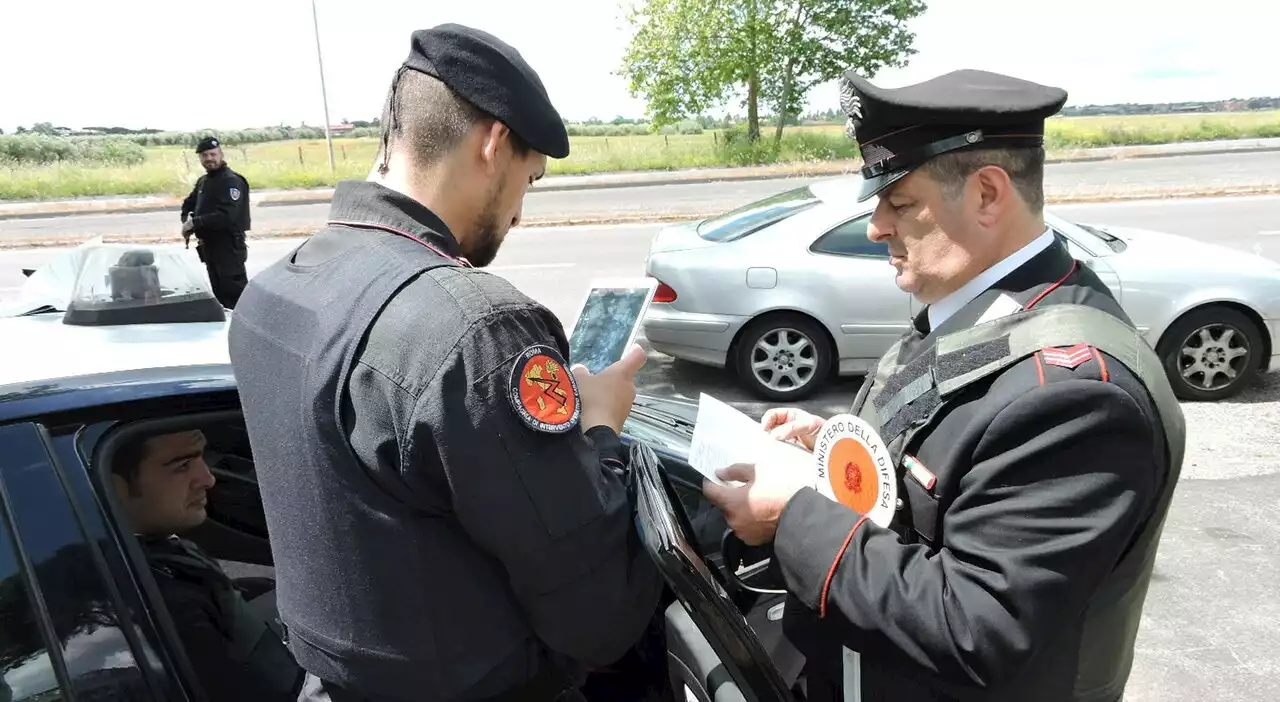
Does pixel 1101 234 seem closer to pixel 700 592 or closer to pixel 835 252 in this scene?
pixel 835 252

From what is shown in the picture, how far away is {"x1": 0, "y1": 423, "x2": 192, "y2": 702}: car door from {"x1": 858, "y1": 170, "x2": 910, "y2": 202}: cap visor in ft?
4.65

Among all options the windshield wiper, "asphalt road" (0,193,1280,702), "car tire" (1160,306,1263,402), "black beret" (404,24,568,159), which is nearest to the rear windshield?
"asphalt road" (0,193,1280,702)

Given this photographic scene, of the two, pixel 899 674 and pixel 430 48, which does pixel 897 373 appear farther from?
pixel 430 48

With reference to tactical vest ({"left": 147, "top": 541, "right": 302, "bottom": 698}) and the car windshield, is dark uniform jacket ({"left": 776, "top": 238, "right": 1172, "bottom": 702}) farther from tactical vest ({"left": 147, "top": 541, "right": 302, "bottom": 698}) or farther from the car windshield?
the car windshield

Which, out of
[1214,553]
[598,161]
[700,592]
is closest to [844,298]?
[1214,553]

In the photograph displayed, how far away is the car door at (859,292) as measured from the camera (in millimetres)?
5391

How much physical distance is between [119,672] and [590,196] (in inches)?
722

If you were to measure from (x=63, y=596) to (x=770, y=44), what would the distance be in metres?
27.3

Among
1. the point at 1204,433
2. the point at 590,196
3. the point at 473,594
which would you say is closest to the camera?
the point at 473,594

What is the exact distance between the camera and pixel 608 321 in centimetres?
188

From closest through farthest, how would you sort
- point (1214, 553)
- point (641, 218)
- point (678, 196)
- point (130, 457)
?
1. point (130, 457)
2. point (1214, 553)
3. point (641, 218)
4. point (678, 196)

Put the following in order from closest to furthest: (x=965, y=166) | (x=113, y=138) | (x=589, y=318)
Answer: (x=965, y=166) → (x=589, y=318) → (x=113, y=138)

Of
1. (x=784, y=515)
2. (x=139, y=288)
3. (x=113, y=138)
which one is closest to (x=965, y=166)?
(x=784, y=515)

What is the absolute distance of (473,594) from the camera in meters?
1.16
